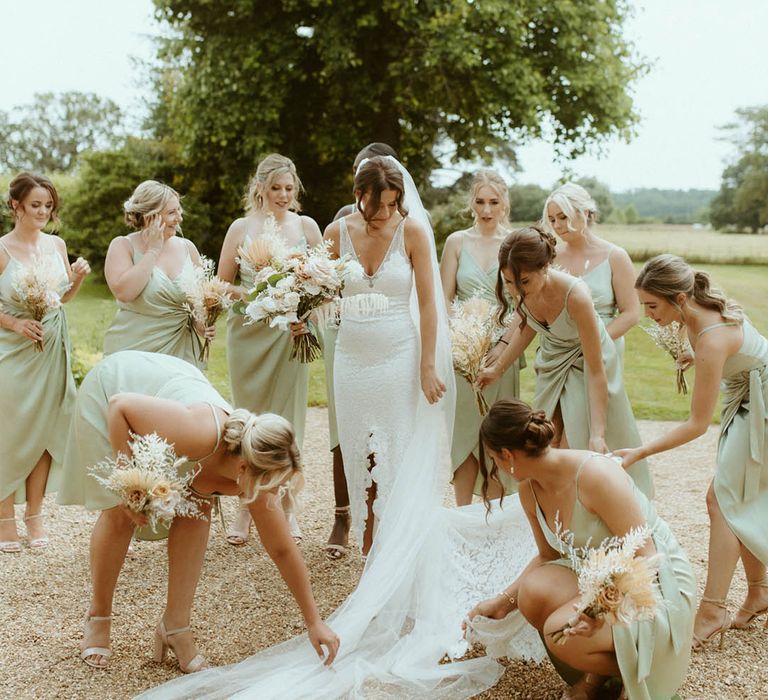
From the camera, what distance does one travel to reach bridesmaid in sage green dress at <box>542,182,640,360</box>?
5.31 metres

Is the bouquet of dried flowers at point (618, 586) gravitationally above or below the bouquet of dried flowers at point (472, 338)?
below

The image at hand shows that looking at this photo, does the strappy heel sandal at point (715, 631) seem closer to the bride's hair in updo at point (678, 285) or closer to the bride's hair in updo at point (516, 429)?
the bride's hair in updo at point (678, 285)

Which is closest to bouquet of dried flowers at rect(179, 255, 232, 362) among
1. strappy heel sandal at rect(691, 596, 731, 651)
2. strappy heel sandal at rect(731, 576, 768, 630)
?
strappy heel sandal at rect(691, 596, 731, 651)

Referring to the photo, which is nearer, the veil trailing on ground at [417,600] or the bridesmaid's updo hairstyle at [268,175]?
the veil trailing on ground at [417,600]

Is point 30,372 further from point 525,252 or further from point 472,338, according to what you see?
point 525,252

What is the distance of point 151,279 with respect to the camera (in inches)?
224

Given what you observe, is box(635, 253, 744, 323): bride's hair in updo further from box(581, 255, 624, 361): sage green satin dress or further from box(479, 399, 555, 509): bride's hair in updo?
box(581, 255, 624, 361): sage green satin dress

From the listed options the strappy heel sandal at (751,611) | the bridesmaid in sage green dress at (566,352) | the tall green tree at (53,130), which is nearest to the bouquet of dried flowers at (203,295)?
the bridesmaid in sage green dress at (566,352)

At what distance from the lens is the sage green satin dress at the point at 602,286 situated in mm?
5367

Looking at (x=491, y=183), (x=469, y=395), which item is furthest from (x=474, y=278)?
(x=469, y=395)

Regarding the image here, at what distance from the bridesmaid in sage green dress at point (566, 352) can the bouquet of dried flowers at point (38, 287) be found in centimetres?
284

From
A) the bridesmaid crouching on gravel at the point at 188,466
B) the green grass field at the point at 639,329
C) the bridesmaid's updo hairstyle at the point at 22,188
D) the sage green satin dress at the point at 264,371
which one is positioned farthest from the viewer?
the green grass field at the point at 639,329

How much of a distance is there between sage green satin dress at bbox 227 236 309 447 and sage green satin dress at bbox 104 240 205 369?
35cm

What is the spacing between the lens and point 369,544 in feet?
16.5
